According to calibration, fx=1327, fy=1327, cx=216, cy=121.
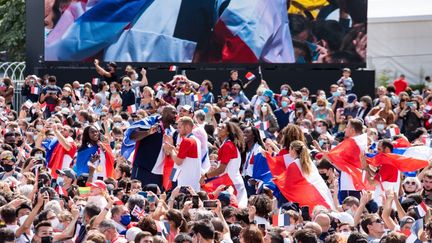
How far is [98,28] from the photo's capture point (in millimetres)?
29625

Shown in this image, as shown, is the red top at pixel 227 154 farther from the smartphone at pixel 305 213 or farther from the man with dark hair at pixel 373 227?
the man with dark hair at pixel 373 227

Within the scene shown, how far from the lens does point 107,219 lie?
1178cm

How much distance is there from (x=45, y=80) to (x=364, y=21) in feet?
28.6

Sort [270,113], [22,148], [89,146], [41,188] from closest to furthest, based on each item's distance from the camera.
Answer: [41,188] < [89,146] < [22,148] < [270,113]

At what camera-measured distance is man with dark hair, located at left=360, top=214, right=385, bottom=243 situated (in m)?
12.0

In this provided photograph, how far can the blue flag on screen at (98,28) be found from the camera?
2923 centimetres

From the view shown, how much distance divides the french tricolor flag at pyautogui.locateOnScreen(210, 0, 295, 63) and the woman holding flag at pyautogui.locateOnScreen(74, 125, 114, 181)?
12945 mm

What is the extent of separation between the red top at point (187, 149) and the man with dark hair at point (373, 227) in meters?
4.26

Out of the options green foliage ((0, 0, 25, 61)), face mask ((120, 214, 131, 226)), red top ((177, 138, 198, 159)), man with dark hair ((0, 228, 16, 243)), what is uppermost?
man with dark hair ((0, 228, 16, 243))

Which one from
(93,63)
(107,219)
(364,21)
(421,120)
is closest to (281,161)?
(107,219)

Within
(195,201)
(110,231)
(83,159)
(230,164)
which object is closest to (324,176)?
(230,164)

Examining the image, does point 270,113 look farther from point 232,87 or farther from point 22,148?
point 22,148

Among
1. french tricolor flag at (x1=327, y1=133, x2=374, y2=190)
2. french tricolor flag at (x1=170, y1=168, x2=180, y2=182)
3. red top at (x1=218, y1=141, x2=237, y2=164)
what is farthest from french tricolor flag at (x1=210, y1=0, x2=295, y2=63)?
french tricolor flag at (x1=170, y1=168, x2=180, y2=182)

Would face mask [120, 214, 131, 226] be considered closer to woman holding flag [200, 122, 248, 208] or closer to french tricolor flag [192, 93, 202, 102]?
woman holding flag [200, 122, 248, 208]
